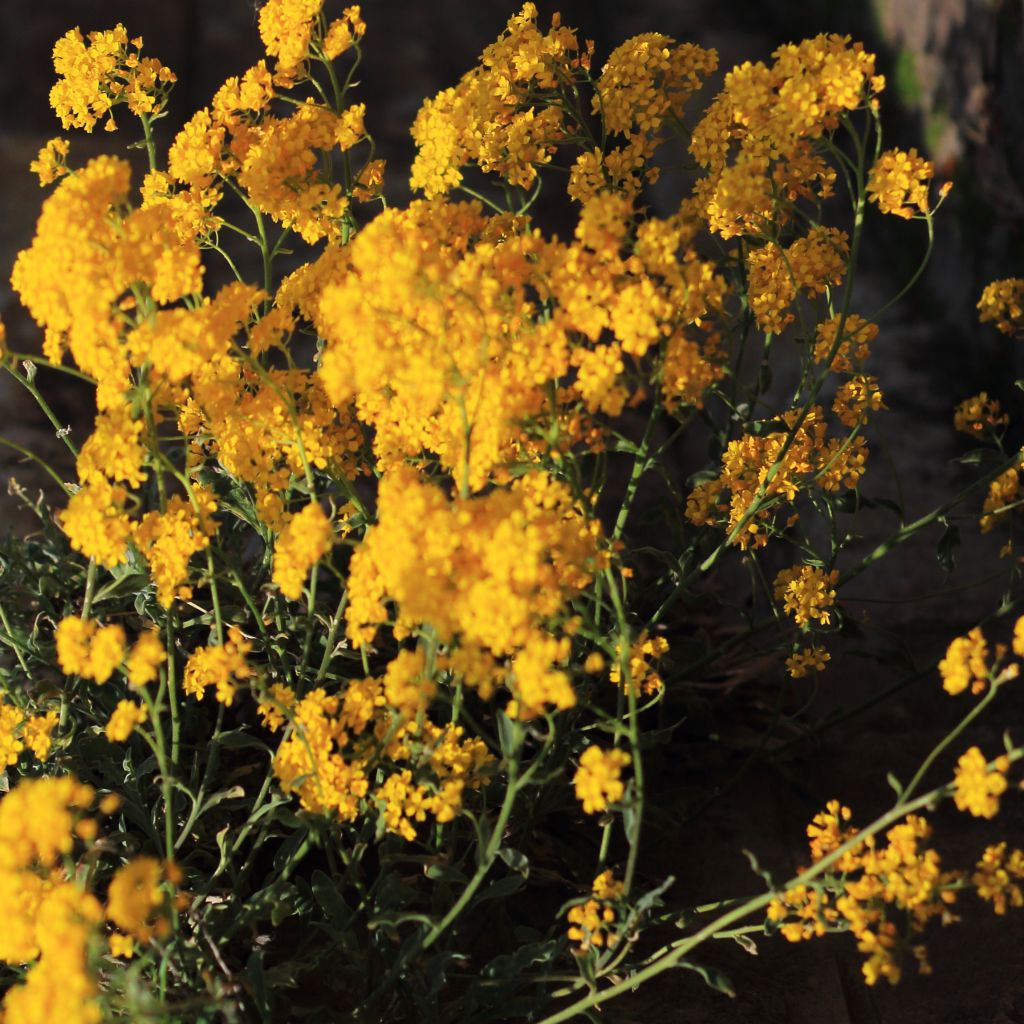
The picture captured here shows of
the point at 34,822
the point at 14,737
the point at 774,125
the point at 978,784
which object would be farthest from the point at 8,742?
the point at 774,125

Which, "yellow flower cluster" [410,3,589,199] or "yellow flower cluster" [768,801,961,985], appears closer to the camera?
"yellow flower cluster" [768,801,961,985]

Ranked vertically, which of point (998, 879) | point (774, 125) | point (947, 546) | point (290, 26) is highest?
point (290, 26)

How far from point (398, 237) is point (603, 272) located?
0.86 feet

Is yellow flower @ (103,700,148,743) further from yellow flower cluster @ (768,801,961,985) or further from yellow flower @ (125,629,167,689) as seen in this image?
yellow flower cluster @ (768,801,961,985)

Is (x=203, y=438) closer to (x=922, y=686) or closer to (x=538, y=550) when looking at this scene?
(x=538, y=550)

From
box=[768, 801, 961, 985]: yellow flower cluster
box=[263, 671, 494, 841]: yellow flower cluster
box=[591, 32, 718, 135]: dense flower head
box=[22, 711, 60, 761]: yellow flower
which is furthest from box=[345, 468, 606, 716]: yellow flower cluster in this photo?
box=[591, 32, 718, 135]: dense flower head

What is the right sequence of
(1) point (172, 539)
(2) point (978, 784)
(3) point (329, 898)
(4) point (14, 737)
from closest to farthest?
(2) point (978, 784) < (1) point (172, 539) < (4) point (14, 737) < (3) point (329, 898)

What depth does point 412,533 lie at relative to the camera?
4.17 ft

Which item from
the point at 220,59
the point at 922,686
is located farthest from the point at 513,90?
the point at 220,59

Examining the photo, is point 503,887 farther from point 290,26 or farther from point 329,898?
point 290,26

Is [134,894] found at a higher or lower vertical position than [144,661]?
lower

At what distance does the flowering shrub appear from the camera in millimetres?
1316

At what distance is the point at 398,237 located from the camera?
1.49 m

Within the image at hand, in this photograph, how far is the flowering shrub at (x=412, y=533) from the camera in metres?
1.32
